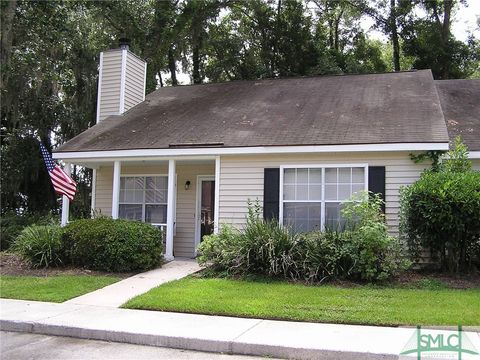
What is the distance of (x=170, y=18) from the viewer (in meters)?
22.1

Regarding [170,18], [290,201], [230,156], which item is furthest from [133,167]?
[170,18]

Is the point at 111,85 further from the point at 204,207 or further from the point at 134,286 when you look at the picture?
the point at 134,286

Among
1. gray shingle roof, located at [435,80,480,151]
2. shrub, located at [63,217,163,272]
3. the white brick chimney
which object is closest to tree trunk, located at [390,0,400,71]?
gray shingle roof, located at [435,80,480,151]

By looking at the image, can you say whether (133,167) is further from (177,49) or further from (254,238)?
(177,49)

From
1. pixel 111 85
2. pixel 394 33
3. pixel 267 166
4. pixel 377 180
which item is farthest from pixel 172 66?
pixel 377 180

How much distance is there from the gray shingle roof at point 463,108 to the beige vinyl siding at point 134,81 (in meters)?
9.65

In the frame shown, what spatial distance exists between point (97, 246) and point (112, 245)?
357 millimetres

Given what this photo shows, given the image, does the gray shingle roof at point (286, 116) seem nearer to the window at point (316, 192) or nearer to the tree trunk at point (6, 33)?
the window at point (316, 192)

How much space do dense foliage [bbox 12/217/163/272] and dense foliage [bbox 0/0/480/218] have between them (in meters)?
7.23

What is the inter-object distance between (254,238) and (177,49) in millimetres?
17019

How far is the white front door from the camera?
13535 mm

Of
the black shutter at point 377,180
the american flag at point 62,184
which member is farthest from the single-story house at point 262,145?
the american flag at point 62,184

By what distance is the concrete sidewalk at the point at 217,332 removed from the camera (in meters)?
5.48

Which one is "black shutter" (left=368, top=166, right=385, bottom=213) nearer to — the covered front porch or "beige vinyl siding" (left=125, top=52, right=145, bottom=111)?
the covered front porch
